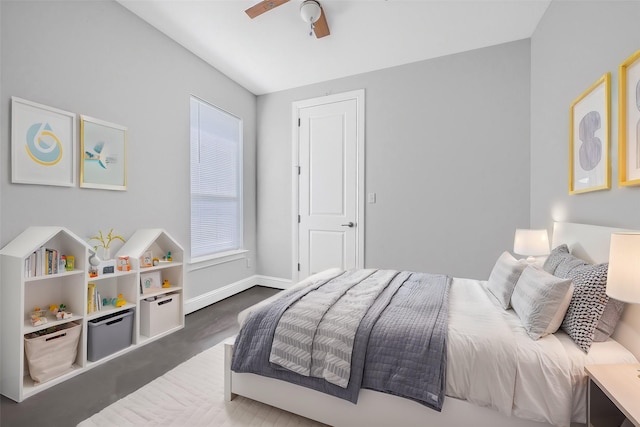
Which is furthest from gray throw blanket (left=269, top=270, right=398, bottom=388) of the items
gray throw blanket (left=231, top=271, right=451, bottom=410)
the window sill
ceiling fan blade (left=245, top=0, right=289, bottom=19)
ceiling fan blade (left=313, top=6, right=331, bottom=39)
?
ceiling fan blade (left=313, top=6, right=331, bottom=39)

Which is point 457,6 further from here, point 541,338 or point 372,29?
point 541,338

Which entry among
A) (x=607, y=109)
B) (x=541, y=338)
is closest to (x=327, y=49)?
(x=607, y=109)

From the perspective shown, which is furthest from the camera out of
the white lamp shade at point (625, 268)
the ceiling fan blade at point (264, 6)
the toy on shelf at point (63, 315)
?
the ceiling fan blade at point (264, 6)

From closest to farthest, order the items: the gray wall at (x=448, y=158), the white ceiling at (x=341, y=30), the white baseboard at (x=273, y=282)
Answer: the white ceiling at (x=341, y=30)
the gray wall at (x=448, y=158)
the white baseboard at (x=273, y=282)

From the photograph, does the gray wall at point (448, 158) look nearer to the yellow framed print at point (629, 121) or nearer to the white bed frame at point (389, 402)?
the white bed frame at point (389, 402)

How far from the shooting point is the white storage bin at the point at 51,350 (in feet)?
6.09

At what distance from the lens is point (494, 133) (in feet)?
10.4

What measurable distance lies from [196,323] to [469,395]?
2.54m

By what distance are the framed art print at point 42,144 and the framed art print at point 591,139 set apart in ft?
11.4

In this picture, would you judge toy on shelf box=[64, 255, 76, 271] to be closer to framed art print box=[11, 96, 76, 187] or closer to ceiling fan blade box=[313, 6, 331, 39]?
framed art print box=[11, 96, 76, 187]

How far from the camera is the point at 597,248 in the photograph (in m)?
1.65

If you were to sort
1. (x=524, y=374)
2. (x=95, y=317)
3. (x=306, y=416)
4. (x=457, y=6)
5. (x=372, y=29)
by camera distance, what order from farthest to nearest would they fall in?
(x=372, y=29), (x=457, y=6), (x=95, y=317), (x=306, y=416), (x=524, y=374)

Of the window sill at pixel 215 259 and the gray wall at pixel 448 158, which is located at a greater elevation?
the gray wall at pixel 448 158

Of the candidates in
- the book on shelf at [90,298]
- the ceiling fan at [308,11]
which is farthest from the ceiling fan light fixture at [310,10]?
the book on shelf at [90,298]
